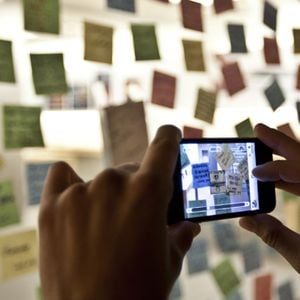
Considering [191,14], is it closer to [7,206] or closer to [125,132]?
[125,132]

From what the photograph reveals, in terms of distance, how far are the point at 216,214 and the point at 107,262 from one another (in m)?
0.27

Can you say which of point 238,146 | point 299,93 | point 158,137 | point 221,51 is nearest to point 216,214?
point 238,146

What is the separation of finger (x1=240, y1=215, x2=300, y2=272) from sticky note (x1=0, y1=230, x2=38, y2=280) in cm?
28

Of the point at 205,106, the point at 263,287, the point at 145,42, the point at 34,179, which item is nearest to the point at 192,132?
the point at 205,106

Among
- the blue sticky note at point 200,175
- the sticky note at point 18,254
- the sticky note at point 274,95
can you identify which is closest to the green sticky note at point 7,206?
the sticky note at point 18,254

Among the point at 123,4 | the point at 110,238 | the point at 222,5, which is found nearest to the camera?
the point at 110,238

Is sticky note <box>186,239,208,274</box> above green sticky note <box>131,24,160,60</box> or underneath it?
underneath

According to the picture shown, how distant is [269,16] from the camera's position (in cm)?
84

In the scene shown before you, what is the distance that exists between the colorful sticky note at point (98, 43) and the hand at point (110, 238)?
13.0 inches

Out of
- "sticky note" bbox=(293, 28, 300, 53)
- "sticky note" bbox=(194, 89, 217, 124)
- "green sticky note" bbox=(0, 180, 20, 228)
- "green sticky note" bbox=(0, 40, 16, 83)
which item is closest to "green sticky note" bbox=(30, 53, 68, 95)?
"green sticky note" bbox=(0, 40, 16, 83)

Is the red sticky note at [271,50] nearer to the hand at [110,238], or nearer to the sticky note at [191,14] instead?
the sticky note at [191,14]

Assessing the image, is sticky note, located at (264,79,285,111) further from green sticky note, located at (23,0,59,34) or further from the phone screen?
green sticky note, located at (23,0,59,34)

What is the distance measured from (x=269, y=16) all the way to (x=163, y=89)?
284 mm

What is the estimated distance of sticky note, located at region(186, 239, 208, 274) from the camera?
79 centimetres
